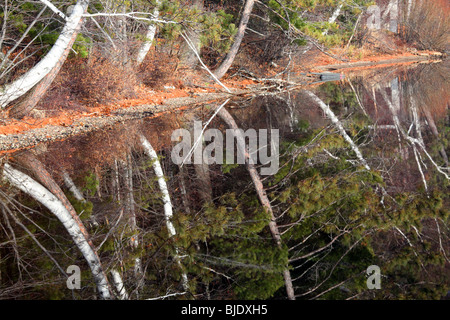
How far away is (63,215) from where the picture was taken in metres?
5.47

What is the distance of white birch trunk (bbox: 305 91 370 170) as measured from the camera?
8387 mm

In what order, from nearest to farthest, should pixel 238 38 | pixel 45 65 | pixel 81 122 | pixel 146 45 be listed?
pixel 45 65, pixel 81 122, pixel 146 45, pixel 238 38

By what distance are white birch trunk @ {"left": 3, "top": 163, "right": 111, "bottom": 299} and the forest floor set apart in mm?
1398

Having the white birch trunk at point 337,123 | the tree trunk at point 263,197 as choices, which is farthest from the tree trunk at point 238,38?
the tree trunk at point 263,197

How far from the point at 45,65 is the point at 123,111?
235 centimetres

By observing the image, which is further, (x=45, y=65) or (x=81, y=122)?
(x=81, y=122)

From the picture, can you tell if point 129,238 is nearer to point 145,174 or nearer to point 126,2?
point 145,174

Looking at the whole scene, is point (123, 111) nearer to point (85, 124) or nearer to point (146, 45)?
point (85, 124)

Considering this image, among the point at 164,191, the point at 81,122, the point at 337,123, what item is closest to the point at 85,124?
the point at 81,122

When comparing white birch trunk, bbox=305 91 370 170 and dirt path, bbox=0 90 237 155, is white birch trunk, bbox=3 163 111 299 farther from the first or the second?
white birch trunk, bbox=305 91 370 170

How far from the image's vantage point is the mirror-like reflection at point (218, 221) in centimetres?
453

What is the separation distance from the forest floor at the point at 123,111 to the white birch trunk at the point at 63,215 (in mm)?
1398

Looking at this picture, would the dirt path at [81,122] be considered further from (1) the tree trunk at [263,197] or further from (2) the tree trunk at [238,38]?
(1) the tree trunk at [263,197]

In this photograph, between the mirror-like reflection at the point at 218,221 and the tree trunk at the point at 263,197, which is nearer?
the mirror-like reflection at the point at 218,221
